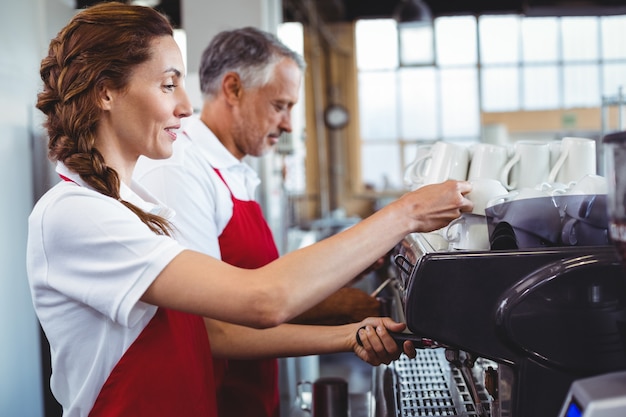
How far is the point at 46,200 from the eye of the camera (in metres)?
1.02

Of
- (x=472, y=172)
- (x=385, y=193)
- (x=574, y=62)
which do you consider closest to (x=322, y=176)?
(x=385, y=193)

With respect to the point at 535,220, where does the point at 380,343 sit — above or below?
below

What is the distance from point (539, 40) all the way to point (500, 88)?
92 cm

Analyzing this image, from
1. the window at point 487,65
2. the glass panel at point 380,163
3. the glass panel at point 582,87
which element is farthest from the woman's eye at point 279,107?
the glass panel at point 582,87

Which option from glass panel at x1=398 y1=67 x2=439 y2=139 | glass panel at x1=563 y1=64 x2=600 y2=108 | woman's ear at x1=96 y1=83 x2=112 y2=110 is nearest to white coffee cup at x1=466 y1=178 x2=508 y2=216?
woman's ear at x1=96 y1=83 x2=112 y2=110

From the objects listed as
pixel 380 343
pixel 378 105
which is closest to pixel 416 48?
pixel 378 105

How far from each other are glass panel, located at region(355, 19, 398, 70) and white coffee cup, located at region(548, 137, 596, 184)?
32.6 feet

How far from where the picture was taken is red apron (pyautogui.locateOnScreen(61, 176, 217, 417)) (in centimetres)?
110

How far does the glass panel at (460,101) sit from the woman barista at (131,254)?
393 inches

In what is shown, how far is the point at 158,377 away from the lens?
1.12 meters

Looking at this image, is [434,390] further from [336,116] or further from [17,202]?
[336,116]

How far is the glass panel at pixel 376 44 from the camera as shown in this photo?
1087cm

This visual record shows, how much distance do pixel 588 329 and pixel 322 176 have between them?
28.5 feet

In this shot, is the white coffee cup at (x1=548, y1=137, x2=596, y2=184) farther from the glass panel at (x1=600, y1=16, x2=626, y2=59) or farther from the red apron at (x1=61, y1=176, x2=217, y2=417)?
the glass panel at (x1=600, y1=16, x2=626, y2=59)
